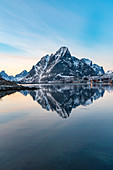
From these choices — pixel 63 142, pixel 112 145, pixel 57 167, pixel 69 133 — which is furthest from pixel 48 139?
pixel 112 145

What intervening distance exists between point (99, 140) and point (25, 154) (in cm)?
606

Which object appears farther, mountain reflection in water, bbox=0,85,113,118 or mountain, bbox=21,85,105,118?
mountain reflection in water, bbox=0,85,113,118

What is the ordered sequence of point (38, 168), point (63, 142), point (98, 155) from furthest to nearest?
point (63, 142) < point (98, 155) < point (38, 168)

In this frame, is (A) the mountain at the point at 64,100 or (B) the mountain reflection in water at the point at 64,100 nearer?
(A) the mountain at the point at 64,100

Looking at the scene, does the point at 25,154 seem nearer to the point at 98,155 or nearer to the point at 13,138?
the point at 13,138

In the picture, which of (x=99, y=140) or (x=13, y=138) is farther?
(x=13, y=138)

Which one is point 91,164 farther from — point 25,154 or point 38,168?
point 25,154

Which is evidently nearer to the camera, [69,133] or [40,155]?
[40,155]

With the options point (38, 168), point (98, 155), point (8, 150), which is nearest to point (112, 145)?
point (98, 155)

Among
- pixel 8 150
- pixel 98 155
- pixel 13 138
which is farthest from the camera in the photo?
pixel 13 138

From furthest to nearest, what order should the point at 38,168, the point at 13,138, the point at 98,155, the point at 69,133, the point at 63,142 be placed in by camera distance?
the point at 69,133, the point at 13,138, the point at 63,142, the point at 98,155, the point at 38,168

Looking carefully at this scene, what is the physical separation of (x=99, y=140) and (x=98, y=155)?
2565 millimetres

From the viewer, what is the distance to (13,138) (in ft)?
38.9

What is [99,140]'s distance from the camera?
36.5 feet
